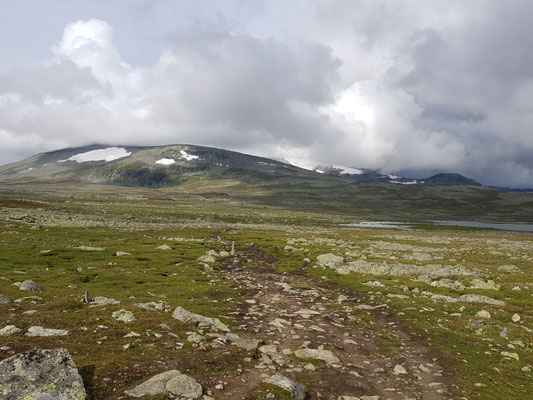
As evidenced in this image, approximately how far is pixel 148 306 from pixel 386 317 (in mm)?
15432

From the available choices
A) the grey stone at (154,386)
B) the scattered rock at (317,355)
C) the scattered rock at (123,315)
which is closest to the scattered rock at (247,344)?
the scattered rock at (317,355)

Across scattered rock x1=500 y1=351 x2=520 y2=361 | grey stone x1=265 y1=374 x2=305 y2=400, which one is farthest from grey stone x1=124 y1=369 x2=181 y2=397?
scattered rock x1=500 y1=351 x2=520 y2=361

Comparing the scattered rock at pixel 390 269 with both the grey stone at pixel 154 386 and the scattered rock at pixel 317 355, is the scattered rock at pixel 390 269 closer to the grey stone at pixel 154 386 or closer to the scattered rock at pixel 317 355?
the scattered rock at pixel 317 355

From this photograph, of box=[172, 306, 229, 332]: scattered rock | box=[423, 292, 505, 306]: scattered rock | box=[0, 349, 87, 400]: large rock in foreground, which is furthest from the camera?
box=[423, 292, 505, 306]: scattered rock

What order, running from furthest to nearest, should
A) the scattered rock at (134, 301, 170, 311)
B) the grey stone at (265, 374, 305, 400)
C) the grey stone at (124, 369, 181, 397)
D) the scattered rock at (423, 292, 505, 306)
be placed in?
the scattered rock at (423, 292, 505, 306), the scattered rock at (134, 301, 170, 311), the grey stone at (265, 374, 305, 400), the grey stone at (124, 369, 181, 397)

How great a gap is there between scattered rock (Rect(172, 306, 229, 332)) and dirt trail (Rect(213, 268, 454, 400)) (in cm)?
127

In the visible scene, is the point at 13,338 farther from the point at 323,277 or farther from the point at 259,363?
the point at 323,277

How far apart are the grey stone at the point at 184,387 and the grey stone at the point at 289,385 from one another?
2496 mm

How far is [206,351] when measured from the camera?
44.1 ft

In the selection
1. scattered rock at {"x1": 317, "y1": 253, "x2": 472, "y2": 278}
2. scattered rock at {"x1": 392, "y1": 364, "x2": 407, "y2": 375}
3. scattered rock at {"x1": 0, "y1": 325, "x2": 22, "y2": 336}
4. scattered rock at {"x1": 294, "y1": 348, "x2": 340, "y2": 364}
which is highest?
scattered rock at {"x1": 0, "y1": 325, "x2": 22, "y2": 336}

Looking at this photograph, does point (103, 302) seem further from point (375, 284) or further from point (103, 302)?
point (375, 284)

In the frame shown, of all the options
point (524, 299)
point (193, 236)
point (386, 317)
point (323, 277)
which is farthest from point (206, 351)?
point (193, 236)

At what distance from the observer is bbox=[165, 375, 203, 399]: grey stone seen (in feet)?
32.2

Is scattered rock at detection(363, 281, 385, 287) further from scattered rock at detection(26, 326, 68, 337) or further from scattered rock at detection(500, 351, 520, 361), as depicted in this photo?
scattered rock at detection(26, 326, 68, 337)
